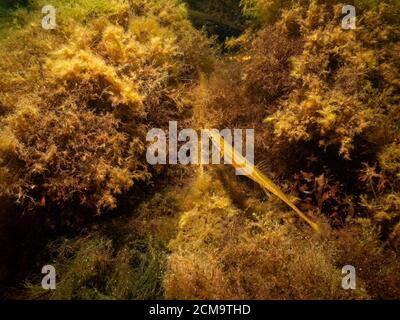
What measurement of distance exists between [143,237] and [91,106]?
2.25 m

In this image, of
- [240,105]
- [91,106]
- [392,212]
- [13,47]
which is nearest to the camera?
[392,212]

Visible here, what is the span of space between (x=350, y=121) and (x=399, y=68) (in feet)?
4.03

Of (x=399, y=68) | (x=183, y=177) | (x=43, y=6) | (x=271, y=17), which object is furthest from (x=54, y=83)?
(x=399, y=68)

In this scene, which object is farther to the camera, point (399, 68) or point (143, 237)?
point (143, 237)

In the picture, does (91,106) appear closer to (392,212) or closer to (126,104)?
(126,104)

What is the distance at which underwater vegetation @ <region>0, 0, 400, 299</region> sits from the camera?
4508mm

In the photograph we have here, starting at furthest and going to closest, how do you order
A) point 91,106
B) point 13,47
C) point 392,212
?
point 13,47
point 91,106
point 392,212

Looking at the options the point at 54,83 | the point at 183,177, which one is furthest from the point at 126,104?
A: the point at 183,177

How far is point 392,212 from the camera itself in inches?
182

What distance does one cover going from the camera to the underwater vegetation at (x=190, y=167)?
451 cm

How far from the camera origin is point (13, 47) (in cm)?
529

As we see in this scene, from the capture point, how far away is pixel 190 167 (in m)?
5.82

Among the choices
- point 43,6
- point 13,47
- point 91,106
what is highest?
point 43,6

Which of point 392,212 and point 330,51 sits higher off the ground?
point 330,51
